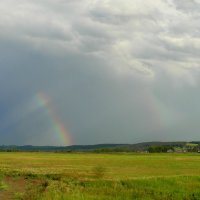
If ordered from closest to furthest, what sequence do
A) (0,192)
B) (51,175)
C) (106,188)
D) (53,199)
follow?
(53,199)
(0,192)
(106,188)
(51,175)

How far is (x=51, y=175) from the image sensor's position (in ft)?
147

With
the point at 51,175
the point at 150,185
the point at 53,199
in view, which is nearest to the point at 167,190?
the point at 150,185

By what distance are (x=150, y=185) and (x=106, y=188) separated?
4045mm

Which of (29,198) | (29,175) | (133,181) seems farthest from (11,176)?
(29,198)

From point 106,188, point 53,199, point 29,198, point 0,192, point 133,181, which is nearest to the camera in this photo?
point 53,199

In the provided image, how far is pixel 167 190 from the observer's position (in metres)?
29.7

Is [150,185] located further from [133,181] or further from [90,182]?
[90,182]

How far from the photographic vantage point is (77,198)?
24.2 metres

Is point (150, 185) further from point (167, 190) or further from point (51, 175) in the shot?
point (51, 175)

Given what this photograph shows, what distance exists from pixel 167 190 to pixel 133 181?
Answer: 5.60m

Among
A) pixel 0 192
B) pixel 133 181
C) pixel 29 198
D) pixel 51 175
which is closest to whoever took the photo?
pixel 29 198

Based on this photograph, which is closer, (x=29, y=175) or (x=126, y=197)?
(x=126, y=197)

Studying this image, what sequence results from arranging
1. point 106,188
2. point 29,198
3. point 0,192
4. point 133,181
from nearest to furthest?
point 29,198 → point 0,192 → point 106,188 → point 133,181

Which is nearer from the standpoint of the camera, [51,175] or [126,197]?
[126,197]
